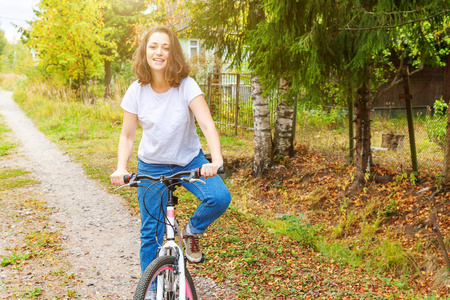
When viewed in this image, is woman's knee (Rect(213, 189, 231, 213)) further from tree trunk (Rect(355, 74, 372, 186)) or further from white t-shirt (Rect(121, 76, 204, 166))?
tree trunk (Rect(355, 74, 372, 186))

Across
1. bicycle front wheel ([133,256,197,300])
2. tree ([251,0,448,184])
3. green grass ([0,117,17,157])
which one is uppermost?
tree ([251,0,448,184])

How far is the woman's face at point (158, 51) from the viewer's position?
9.29 feet

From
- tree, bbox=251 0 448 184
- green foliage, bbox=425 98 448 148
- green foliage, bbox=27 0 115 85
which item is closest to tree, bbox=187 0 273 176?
tree, bbox=251 0 448 184

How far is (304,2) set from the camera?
5.60 metres

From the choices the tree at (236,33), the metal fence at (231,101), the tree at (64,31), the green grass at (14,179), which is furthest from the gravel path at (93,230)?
the tree at (64,31)

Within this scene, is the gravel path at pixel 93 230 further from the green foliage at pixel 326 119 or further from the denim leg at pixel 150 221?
the green foliage at pixel 326 119

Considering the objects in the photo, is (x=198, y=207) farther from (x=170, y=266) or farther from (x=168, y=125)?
(x=168, y=125)

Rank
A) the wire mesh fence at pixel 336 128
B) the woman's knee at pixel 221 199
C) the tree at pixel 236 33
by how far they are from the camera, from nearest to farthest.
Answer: the woman's knee at pixel 221 199
the tree at pixel 236 33
the wire mesh fence at pixel 336 128

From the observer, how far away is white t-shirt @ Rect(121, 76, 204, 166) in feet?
9.27

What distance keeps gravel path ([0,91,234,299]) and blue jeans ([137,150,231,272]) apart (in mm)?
1032

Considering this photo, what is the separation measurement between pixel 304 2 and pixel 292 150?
3.97 metres

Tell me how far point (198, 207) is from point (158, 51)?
3.69 ft

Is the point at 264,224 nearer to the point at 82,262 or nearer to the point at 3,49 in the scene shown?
the point at 82,262

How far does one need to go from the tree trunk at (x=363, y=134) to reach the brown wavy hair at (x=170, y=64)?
4.60 metres
